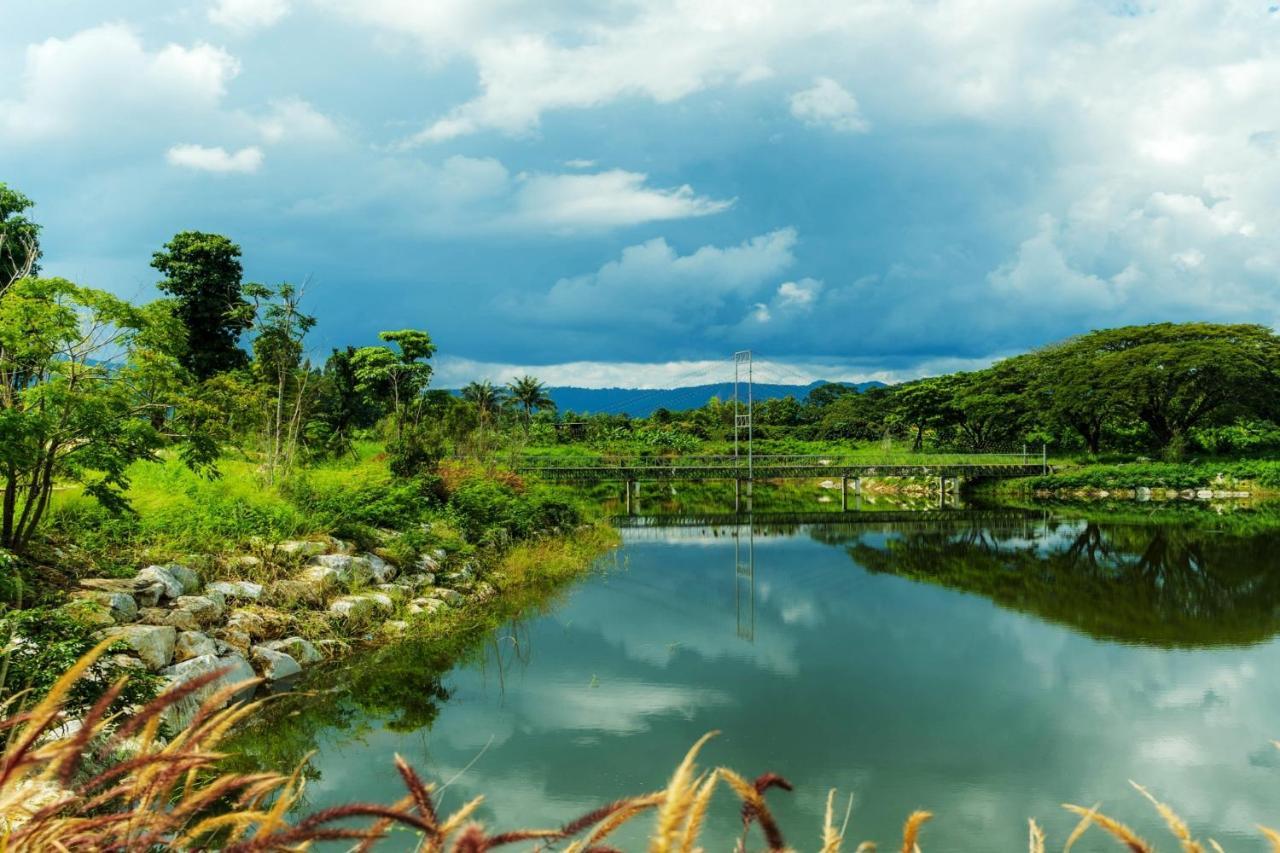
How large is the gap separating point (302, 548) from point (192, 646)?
8.89 ft

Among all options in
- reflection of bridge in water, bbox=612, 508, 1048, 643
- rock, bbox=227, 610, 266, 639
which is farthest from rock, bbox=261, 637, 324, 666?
reflection of bridge in water, bbox=612, 508, 1048, 643

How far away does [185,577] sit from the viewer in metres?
7.66

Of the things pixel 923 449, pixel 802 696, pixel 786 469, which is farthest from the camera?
pixel 923 449

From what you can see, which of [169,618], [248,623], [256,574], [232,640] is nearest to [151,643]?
[169,618]

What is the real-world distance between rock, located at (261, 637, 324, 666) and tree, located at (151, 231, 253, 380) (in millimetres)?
19223

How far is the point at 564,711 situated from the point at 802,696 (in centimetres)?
200

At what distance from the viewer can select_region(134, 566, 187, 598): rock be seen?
23.6 feet

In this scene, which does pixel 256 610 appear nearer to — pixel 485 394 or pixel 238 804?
pixel 238 804

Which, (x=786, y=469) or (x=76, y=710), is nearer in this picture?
(x=76, y=710)

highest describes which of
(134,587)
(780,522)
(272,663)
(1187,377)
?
(1187,377)

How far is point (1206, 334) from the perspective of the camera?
113ft

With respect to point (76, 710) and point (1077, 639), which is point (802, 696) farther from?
point (76, 710)

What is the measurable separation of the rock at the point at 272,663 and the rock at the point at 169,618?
51cm

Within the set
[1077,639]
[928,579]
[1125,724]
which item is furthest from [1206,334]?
[1125,724]
